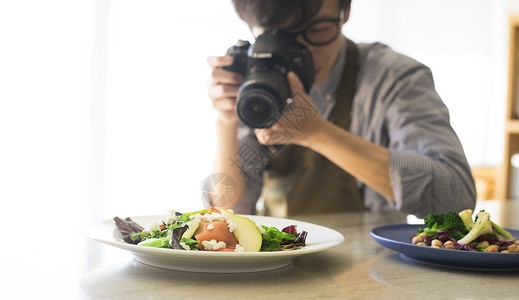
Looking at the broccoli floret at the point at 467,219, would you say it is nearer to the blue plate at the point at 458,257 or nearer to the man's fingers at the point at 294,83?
the blue plate at the point at 458,257

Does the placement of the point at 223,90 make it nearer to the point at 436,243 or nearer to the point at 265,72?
the point at 265,72

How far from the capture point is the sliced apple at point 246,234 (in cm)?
57

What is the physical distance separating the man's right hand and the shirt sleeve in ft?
1.18

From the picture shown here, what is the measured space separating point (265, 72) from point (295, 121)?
0.15 m

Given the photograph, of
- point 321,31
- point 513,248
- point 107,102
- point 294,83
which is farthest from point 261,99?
point 107,102

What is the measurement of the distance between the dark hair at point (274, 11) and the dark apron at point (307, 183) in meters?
0.25

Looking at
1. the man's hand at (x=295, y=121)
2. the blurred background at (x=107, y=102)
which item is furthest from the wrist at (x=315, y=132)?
the blurred background at (x=107, y=102)

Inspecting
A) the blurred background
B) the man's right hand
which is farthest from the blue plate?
the blurred background

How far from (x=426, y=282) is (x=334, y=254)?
0.49 feet

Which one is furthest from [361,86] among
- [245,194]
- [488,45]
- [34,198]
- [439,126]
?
[488,45]

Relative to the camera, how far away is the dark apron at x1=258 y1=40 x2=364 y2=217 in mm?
1595

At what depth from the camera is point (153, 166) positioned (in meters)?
2.45

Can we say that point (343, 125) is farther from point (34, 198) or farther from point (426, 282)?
point (34, 198)

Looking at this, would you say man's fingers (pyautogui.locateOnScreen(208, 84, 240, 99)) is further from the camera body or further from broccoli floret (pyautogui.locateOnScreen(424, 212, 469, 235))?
broccoli floret (pyautogui.locateOnScreen(424, 212, 469, 235))
